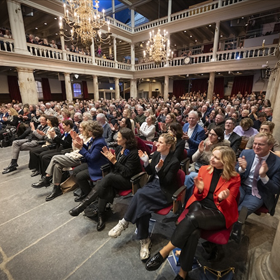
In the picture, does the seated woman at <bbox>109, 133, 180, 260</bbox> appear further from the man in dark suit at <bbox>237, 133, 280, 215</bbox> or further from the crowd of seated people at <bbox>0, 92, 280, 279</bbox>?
the man in dark suit at <bbox>237, 133, 280, 215</bbox>

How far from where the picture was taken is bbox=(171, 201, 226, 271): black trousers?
4.17 ft

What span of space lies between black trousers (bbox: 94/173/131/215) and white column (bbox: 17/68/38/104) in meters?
8.72

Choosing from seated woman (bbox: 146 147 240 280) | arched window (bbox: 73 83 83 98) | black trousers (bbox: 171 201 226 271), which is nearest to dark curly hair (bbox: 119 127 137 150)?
seated woman (bbox: 146 147 240 280)

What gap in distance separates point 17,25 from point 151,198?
10342mm

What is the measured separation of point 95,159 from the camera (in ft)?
7.35

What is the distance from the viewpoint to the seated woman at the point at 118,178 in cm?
189

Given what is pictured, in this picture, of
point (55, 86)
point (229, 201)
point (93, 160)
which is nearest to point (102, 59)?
point (55, 86)

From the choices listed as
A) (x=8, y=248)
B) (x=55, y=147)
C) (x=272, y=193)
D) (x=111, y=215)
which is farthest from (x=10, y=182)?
(x=272, y=193)

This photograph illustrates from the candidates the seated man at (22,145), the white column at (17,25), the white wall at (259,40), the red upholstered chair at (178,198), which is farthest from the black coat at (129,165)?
the white wall at (259,40)

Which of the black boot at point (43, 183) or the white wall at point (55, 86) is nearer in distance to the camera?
the black boot at point (43, 183)

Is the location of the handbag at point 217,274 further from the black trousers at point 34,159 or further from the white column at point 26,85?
the white column at point 26,85

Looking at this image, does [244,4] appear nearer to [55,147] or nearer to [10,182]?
[55,147]

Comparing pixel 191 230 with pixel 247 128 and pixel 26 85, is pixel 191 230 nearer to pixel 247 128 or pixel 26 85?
pixel 247 128

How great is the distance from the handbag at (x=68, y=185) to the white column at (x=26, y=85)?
25.4 ft
